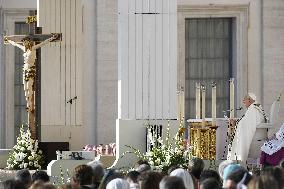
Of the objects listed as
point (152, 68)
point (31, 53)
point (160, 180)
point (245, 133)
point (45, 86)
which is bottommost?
point (160, 180)

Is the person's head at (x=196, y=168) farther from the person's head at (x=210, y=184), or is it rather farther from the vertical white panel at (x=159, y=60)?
the vertical white panel at (x=159, y=60)

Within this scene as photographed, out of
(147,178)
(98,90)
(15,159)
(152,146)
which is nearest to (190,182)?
(147,178)

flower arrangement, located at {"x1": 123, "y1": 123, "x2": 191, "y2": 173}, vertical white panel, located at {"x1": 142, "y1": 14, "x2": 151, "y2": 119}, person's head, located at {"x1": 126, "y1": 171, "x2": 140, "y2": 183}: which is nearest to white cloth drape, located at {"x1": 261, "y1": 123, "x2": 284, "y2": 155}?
flower arrangement, located at {"x1": 123, "y1": 123, "x2": 191, "y2": 173}

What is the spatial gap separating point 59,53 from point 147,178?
1599 cm

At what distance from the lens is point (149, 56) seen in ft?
70.2

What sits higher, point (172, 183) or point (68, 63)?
point (68, 63)

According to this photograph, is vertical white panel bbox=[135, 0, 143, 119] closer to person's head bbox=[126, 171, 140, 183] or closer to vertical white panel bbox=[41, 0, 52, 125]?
person's head bbox=[126, 171, 140, 183]

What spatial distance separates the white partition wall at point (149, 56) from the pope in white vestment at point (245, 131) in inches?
51.8

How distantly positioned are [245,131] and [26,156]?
5605 mm

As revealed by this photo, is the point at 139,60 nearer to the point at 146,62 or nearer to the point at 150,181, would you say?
the point at 146,62

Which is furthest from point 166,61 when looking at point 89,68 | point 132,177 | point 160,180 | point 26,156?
point 160,180

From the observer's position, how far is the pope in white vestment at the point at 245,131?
21703mm

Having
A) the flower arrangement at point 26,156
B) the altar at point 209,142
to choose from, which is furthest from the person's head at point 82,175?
the flower arrangement at point 26,156

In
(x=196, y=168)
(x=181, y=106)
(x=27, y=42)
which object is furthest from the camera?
(x=27, y=42)
